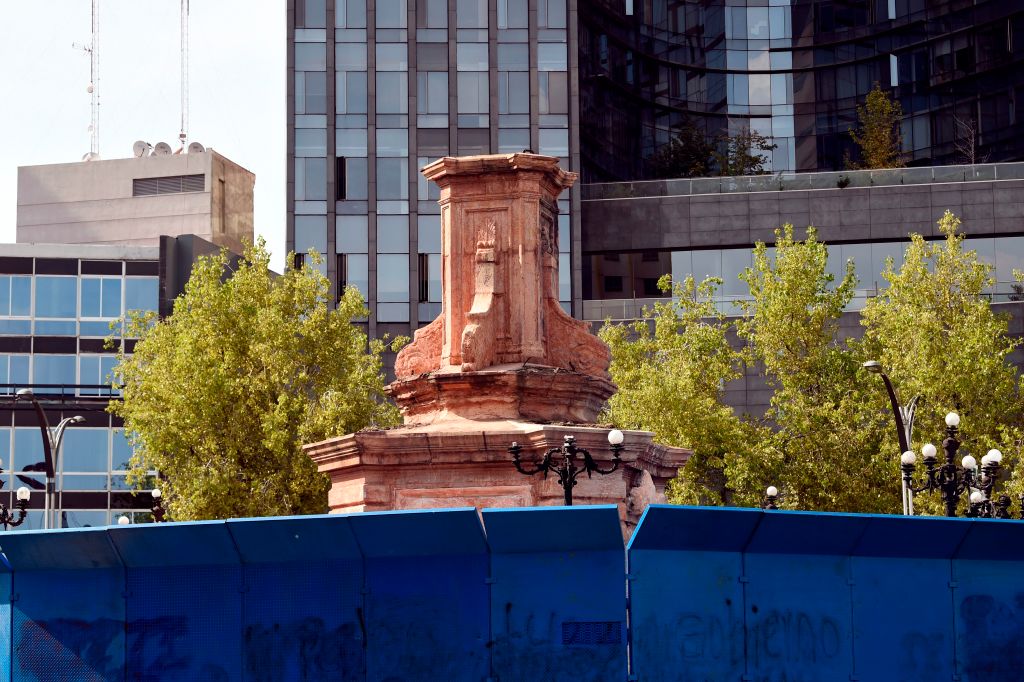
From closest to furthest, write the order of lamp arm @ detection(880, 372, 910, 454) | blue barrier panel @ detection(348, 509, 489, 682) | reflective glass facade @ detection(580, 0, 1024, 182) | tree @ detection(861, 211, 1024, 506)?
blue barrier panel @ detection(348, 509, 489, 682), lamp arm @ detection(880, 372, 910, 454), tree @ detection(861, 211, 1024, 506), reflective glass facade @ detection(580, 0, 1024, 182)

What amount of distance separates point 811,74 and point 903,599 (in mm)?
74501

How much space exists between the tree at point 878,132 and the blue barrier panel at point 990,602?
204 feet

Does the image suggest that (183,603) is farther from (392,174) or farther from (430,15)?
(430,15)

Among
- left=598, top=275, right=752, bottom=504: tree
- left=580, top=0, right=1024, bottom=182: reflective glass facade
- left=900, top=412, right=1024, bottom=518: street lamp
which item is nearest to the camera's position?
left=900, top=412, right=1024, bottom=518: street lamp

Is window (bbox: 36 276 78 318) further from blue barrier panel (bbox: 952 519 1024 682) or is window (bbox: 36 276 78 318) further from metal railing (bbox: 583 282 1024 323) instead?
blue barrier panel (bbox: 952 519 1024 682)

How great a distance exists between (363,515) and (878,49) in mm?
75031

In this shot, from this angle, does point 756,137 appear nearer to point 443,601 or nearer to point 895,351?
point 895,351

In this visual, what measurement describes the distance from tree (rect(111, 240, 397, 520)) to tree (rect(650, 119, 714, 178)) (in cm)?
3560

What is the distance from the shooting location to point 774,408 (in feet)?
159

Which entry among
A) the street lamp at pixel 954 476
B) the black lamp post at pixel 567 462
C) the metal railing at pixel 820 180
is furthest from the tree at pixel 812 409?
the black lamp post at pixel 567 462

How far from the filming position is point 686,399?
4541cm

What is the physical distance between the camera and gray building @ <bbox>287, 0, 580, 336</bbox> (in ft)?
224

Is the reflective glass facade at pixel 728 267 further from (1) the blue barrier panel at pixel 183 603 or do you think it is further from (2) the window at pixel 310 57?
(1) the blue barrier panel at pixel 183 603

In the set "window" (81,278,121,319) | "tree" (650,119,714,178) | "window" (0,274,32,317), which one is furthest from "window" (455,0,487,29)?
"window" (0,274,32,317)
